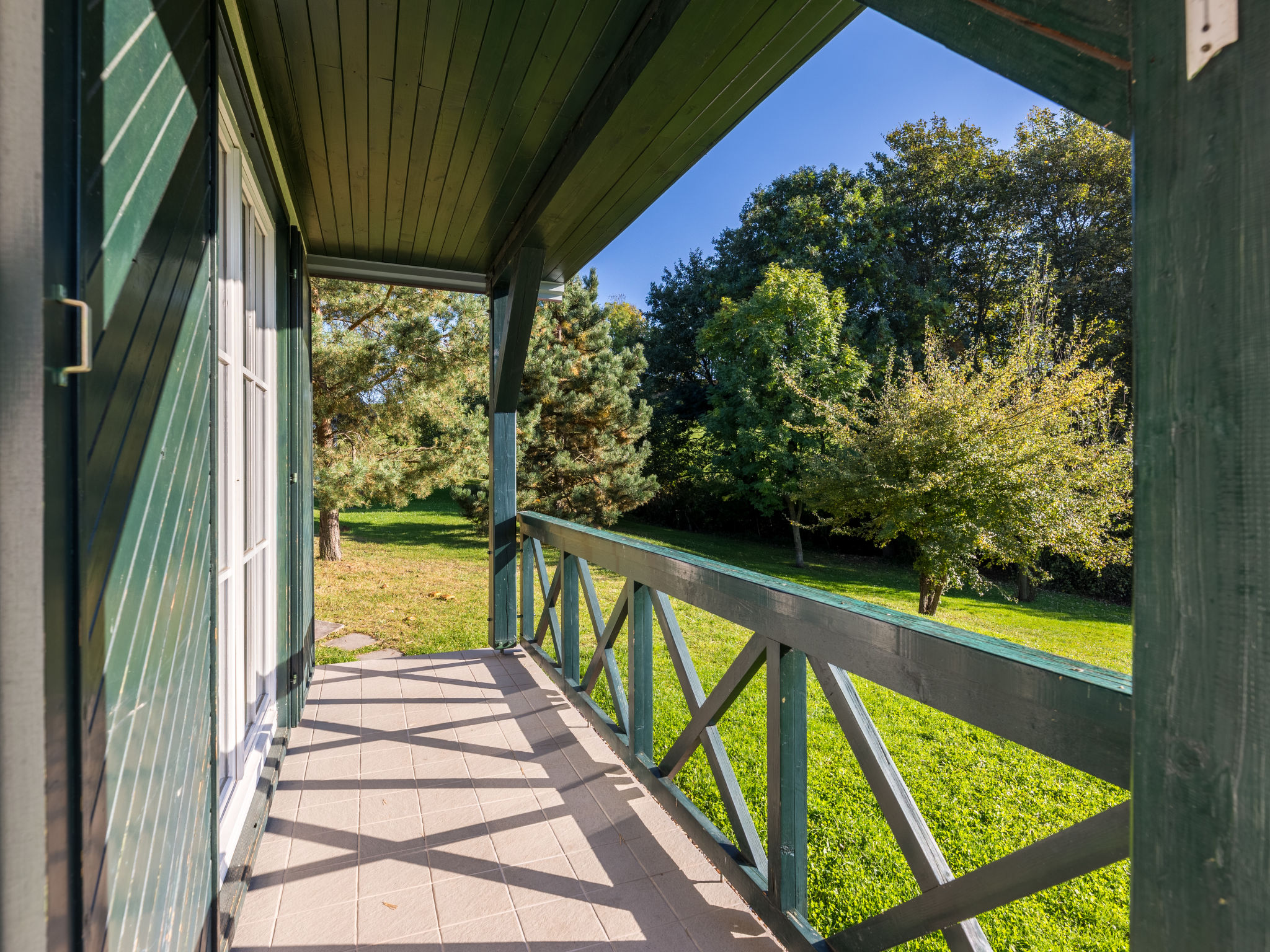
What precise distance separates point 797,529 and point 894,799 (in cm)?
1088

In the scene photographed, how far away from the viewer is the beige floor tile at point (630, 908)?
65.9 inches

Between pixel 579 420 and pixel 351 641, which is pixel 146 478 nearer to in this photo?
pixel 351 641

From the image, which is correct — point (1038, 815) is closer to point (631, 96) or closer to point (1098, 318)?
point (631, 96)

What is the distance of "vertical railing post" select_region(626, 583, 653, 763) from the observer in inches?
91.6

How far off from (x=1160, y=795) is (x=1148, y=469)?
286 mm

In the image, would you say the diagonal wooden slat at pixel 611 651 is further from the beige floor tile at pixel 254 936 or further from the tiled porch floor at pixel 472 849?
the beige floor tile at pixel 254 936

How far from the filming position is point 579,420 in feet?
38.1

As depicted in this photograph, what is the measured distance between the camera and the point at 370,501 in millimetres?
7504

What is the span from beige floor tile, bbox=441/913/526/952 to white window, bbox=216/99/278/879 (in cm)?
63

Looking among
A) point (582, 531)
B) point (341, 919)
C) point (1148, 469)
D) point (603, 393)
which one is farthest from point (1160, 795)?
point (603, 393)

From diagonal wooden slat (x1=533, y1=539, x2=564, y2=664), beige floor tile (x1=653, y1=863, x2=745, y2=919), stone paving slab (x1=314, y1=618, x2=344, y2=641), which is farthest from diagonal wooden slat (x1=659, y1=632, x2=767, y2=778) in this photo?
stone paving slab (x1=314, y1=618, x2=344, y2=641)

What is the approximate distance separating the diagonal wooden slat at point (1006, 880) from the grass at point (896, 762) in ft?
1.48

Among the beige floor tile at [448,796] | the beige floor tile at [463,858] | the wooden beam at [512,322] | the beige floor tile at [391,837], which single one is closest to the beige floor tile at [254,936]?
the beige floor tile at [391,837]

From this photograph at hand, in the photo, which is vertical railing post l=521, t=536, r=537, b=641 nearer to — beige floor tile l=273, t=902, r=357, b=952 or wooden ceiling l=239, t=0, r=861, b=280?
wooden ceiling l=239, t=0, r=861, b=280
